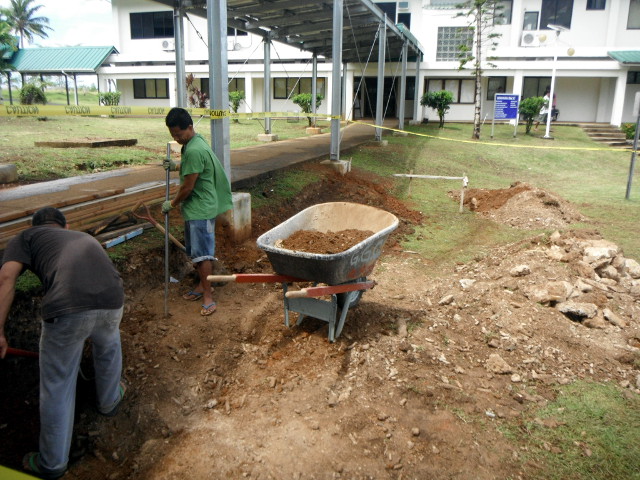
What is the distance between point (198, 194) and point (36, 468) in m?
2.59

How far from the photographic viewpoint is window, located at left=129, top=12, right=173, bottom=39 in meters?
29.8

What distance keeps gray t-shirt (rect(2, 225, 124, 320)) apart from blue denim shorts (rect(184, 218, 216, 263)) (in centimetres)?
170

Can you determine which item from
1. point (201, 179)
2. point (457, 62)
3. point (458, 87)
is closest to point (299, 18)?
point (201, 179)

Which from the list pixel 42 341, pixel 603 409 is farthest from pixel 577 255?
pixel 42 341

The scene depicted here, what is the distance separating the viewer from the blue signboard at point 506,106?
2180 centimetres

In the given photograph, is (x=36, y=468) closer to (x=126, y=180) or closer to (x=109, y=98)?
(x=126, y=180)

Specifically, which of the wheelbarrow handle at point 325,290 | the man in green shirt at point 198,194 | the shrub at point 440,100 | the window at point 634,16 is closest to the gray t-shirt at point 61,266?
the wheelbarrow handle at point 325,290

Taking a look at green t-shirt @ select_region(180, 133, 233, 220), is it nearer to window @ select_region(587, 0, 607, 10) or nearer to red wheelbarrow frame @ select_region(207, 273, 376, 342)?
red wheelbarrow frame @ select_region(207, 273, 376, 342)

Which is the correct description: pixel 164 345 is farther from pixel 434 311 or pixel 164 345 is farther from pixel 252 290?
pixel 434 311

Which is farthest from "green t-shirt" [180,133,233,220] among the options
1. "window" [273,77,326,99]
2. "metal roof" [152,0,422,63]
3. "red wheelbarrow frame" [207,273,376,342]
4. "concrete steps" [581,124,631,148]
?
"window" [273,77,326,99]

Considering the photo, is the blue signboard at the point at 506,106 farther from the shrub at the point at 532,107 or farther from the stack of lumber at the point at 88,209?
the stack of lumber at the point at 88,209

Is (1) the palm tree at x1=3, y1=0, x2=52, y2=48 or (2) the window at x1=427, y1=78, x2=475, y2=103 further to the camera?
(1) the palm tree at x1=3, y1=0, x2=52, y2=48

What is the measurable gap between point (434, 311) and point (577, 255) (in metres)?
2.40

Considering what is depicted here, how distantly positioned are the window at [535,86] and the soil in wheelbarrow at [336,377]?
→ 24335mm
